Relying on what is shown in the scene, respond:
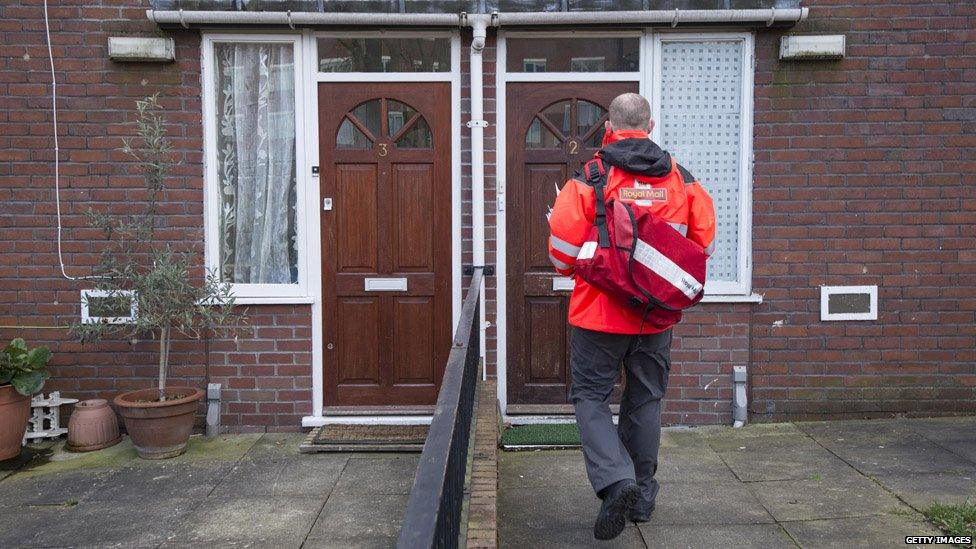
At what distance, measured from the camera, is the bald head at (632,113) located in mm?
3705

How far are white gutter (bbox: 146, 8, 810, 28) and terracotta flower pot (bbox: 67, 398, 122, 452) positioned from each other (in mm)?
2520

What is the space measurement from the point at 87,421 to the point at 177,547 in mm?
1832

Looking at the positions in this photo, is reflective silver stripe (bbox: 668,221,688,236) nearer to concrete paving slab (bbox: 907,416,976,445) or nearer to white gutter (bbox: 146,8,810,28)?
white gutter (bbox: 146,8,810,28)

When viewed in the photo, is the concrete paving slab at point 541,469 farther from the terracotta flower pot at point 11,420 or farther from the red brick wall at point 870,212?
the terracotta flower pot at point 11,420

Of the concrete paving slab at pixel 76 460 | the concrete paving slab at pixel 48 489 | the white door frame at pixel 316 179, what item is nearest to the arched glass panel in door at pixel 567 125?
the white door frame at pixel 316 179

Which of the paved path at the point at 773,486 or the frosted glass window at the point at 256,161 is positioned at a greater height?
the frosted glass window at the point at 256,161

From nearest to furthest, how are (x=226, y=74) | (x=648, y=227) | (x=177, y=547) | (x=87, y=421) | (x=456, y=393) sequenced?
(x=456, y=393)
(x=648, y=227)
(x=177, y=547)
(x=87, y=421)
(x=226, y=74)

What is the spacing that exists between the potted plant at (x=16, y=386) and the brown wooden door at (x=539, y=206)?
2993 millimetres

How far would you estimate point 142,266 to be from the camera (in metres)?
5.57

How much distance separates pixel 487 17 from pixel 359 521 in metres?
3.18

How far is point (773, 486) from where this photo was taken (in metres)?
4.51

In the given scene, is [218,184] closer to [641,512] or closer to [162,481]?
[162,481]

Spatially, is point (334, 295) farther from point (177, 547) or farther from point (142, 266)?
point (177, 547)

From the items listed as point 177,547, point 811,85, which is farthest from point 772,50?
point 177,547
